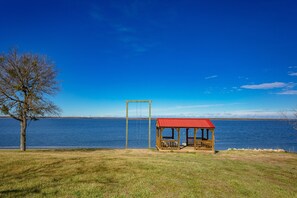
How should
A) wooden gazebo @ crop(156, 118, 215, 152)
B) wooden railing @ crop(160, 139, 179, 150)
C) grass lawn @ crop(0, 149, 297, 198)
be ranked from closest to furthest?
grass lawn @ crop(0, 149, 297, 198), wooden gazebo @ crop(156, 118, 215, 152), wooden railing @ crop(160, 139, 179, 150)

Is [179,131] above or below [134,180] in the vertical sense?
above

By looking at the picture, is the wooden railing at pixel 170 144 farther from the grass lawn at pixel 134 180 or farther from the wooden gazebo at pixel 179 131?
the grass lawn at pixel 134 180

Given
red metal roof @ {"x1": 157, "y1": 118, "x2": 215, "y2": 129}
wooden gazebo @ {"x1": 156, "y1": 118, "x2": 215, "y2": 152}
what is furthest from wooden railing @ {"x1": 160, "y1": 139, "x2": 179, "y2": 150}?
red metal roof @ {"x1": 157, "y1": 118, "x2": 215, "y2": 129}

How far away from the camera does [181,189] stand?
33.9 ft

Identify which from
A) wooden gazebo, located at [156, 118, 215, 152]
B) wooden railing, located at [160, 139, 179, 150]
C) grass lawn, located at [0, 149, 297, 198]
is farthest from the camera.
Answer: wooden railing, located at [160, 139, 179, 150]

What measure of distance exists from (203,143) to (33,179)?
66.0 ft

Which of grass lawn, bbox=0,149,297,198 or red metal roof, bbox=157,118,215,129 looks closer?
grass lawn, bbox=0,149,297,198

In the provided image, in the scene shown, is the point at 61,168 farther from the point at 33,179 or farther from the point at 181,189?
the point at 181,189

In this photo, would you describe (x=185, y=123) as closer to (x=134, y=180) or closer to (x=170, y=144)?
(x=170, y=144)

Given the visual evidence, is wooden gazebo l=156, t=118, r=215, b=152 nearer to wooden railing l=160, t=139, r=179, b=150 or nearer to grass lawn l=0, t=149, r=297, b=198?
wooden railing l=160, t=139, r=179, b=150

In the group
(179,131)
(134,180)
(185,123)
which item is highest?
(185,123)

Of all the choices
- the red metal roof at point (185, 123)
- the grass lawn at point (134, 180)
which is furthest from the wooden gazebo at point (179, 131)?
the grass lawn at point (134, 180)

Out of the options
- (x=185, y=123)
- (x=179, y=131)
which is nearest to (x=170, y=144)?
(x=179, y=131)

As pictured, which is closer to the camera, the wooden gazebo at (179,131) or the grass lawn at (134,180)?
the grass lawn at (134,180)
